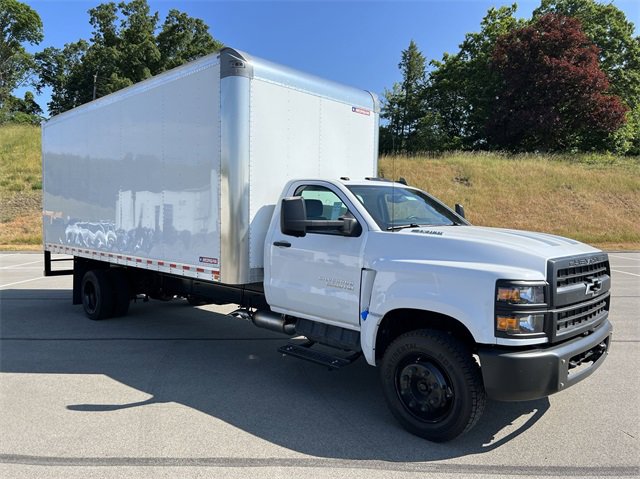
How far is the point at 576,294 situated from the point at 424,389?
138 centimetres

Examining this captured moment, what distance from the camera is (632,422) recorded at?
423cm

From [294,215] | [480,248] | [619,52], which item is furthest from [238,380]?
[619,52]

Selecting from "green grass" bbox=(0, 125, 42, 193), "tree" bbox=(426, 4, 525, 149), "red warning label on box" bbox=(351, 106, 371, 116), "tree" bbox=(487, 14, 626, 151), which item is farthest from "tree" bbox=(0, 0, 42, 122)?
"red warning label on box" bbox=(351, 106, 371, 116)

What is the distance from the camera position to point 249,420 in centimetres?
427

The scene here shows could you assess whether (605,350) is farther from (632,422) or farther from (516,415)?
(516,415)

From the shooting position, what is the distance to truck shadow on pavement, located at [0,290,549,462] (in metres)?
3.94

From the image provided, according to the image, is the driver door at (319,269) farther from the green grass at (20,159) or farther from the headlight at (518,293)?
the green grass at (20,159)

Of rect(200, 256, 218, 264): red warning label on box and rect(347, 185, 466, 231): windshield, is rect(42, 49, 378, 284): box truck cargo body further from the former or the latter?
rect(347, 185, 466, 231): windshield

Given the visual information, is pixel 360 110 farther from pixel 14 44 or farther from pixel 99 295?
pixel 14 44

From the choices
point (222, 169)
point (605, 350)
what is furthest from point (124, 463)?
point (605, 350)

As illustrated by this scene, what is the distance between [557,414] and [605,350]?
2.32 ft

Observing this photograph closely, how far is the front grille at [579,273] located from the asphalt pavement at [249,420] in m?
1.26

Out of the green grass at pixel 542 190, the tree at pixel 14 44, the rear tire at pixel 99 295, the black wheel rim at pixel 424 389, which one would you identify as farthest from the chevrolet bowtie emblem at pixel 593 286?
the tree at pixel 14 44

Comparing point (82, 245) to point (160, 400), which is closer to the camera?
point (160, 400)
